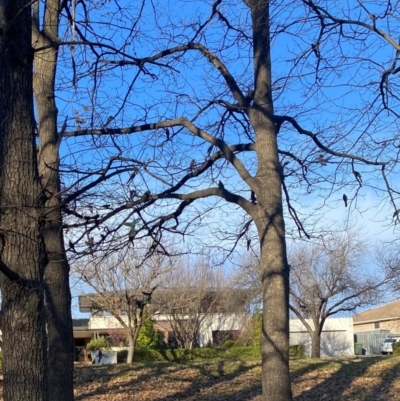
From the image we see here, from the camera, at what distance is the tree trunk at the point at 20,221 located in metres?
5.24

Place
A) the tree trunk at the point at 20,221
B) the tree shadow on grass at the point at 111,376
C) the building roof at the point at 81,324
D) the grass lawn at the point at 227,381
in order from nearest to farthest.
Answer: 1. the tree trunk at the point at 20,221
2. the grass lawn at the point at 227,381
3. the tree shadow on grass at the point at 111,376
4. the building roof at the point at 81,324

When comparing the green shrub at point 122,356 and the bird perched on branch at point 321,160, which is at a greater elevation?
the bird perched on branch at point 321,160

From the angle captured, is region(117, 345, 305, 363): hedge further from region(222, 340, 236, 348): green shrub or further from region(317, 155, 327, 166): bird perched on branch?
region(317, 155, 327, 166): bird perched on branch

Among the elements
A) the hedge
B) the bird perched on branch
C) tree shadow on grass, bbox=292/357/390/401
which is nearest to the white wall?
the hedge

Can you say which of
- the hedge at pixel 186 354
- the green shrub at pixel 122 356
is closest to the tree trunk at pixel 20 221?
the hedge at pixel 186 354

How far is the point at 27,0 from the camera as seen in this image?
6.09 metres

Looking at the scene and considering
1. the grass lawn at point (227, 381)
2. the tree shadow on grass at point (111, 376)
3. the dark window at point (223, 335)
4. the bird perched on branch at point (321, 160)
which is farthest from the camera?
the dark window at point (223, 335)

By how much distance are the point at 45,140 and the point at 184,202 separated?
2.07 metres

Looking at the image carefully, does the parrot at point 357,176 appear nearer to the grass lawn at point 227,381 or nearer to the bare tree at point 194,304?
the grass lawn at point 227,381

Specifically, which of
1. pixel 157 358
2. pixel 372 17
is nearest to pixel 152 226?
pixel 372 17

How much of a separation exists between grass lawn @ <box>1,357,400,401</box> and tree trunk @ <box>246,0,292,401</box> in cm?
376

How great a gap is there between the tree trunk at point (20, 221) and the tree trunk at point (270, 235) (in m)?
4.31

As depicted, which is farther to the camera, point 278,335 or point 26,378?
point 278,335

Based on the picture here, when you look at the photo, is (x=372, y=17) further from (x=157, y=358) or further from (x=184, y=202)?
(x=157, y=358)
